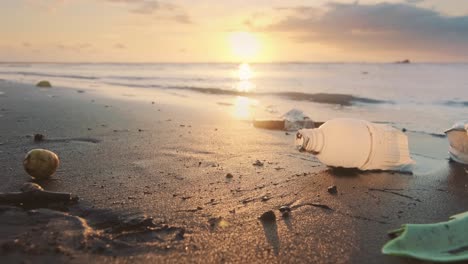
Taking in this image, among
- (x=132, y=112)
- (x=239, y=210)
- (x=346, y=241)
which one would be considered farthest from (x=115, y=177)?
(x=132, y=112)

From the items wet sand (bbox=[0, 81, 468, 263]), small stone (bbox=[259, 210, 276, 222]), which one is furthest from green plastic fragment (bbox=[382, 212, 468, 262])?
small stone (bbox=[259, 210, 276, 222])

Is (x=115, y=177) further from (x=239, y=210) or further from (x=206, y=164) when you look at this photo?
(x=239, y=210)

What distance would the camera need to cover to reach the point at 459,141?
3.74 metres

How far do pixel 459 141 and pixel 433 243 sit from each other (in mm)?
2199

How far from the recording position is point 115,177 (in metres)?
3.09

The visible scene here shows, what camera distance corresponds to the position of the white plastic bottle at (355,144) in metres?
3.16

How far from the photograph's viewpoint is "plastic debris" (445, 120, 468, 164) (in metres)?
3.63

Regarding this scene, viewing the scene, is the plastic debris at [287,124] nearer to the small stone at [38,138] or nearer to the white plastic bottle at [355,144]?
the white plastic bottle at [355,144]

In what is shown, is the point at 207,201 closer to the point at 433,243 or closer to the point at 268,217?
the point at 268,217

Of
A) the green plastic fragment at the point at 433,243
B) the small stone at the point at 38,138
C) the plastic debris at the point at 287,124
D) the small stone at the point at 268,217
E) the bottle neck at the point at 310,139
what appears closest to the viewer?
the green plastic fragment at the point at 433,243

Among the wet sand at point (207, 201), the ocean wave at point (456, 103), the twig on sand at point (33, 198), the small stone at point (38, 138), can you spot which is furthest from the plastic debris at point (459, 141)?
the ocean wave at point (456, 103)

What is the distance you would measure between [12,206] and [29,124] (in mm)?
3334

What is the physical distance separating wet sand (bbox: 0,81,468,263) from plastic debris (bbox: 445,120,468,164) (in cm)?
14

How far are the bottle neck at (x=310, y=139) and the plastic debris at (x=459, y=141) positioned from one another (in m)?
1.37
